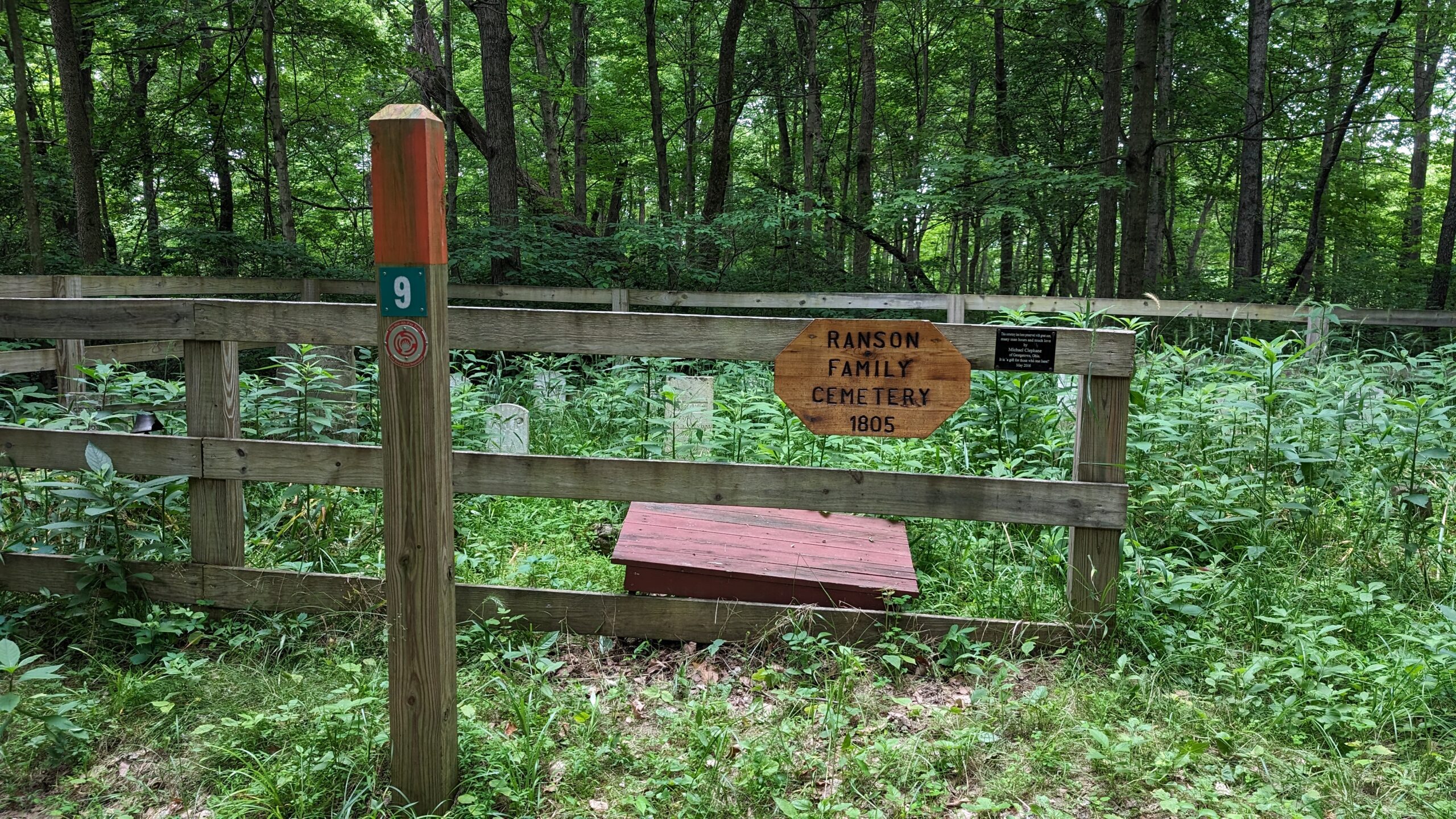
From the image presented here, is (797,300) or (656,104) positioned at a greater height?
(656,104)

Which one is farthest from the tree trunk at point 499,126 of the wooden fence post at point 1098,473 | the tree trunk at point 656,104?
the wooden fence post at point 1098,473

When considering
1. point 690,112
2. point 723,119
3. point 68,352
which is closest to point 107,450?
point 68,352

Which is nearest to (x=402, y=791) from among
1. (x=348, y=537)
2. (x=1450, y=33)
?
(x=348, y=537)

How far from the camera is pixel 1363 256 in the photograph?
57.0ft

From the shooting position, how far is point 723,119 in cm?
1323

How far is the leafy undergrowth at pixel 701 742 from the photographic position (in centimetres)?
235

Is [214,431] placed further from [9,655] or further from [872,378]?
[872,378]

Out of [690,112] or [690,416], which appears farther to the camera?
[690,112]

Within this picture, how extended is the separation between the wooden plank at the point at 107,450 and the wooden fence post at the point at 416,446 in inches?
64.0

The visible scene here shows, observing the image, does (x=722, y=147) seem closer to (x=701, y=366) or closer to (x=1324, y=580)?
(x=701, y=366)

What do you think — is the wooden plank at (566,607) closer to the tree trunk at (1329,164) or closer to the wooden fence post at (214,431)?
the wooden fence post at (214,431)

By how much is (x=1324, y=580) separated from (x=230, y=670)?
442 cm

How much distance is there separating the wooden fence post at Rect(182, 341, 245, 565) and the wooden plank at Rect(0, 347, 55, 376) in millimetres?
4207

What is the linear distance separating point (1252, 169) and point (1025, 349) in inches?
582
